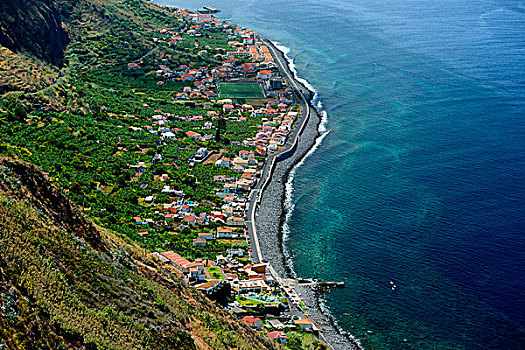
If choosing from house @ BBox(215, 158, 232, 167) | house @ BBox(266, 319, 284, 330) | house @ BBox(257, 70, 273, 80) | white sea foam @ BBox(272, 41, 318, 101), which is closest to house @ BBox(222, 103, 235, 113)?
white sea foam @ BBox(272, 41, 318, 101)

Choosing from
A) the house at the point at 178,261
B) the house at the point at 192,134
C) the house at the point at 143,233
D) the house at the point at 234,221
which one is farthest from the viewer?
the house at the point at 192,134

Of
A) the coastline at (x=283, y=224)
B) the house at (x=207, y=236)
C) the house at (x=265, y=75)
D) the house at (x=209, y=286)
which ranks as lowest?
the coastline at (x=283, y=224)

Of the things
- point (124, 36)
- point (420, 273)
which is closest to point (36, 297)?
point (420, 273)

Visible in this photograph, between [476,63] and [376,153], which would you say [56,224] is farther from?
[476,63]

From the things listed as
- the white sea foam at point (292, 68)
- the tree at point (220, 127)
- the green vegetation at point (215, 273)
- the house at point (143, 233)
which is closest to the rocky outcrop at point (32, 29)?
the tree at point (220, 127)

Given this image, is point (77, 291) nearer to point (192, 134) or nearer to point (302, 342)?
point (302, 342)

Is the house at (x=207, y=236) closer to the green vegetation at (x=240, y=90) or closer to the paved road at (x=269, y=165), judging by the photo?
the paved road at (x=269, y=165)

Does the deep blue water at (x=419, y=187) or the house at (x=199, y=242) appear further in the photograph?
the house at (x=199, y=242)
